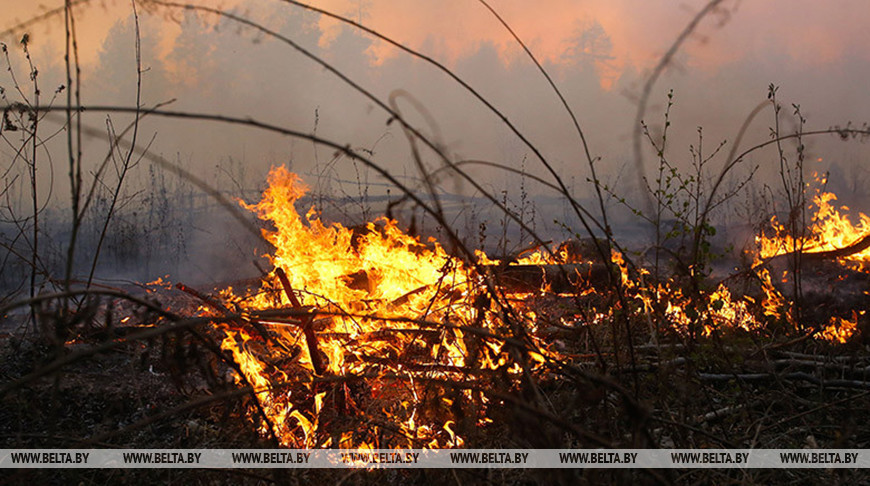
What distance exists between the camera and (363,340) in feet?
11.7

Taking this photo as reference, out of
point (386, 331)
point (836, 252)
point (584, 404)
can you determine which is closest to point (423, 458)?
point (584, 404)

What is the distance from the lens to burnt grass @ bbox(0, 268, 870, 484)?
2.37 meters

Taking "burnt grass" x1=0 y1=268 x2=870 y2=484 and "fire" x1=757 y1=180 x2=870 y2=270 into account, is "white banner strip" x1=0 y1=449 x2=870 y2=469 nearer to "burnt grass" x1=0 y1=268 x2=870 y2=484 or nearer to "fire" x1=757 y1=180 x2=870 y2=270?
"burnt grass" x1=0 y1=268 x2=870 y2=484

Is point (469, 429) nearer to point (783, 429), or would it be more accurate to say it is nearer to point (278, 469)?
point (278, 469)

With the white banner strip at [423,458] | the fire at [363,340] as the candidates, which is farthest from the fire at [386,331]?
the white banner strip at [423,458]

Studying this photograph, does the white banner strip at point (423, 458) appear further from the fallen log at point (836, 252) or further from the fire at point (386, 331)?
the fallen log at point (836, 252)

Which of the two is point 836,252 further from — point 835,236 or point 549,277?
point 549,277

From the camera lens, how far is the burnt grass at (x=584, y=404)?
237 cm

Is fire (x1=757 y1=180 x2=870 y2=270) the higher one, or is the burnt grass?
fire (x1=757 y1=180 x2=870 y2=270)

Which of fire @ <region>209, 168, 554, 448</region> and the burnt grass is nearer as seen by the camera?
the burnt grass

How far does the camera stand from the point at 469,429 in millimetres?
2707

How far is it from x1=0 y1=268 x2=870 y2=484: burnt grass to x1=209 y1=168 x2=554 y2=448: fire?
215 mm

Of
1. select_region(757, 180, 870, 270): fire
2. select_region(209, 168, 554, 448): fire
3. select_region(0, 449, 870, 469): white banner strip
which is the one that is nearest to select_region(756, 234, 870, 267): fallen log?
select_region(757, 180, 870, 270): fire

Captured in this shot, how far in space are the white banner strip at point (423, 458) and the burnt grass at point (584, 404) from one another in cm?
5
